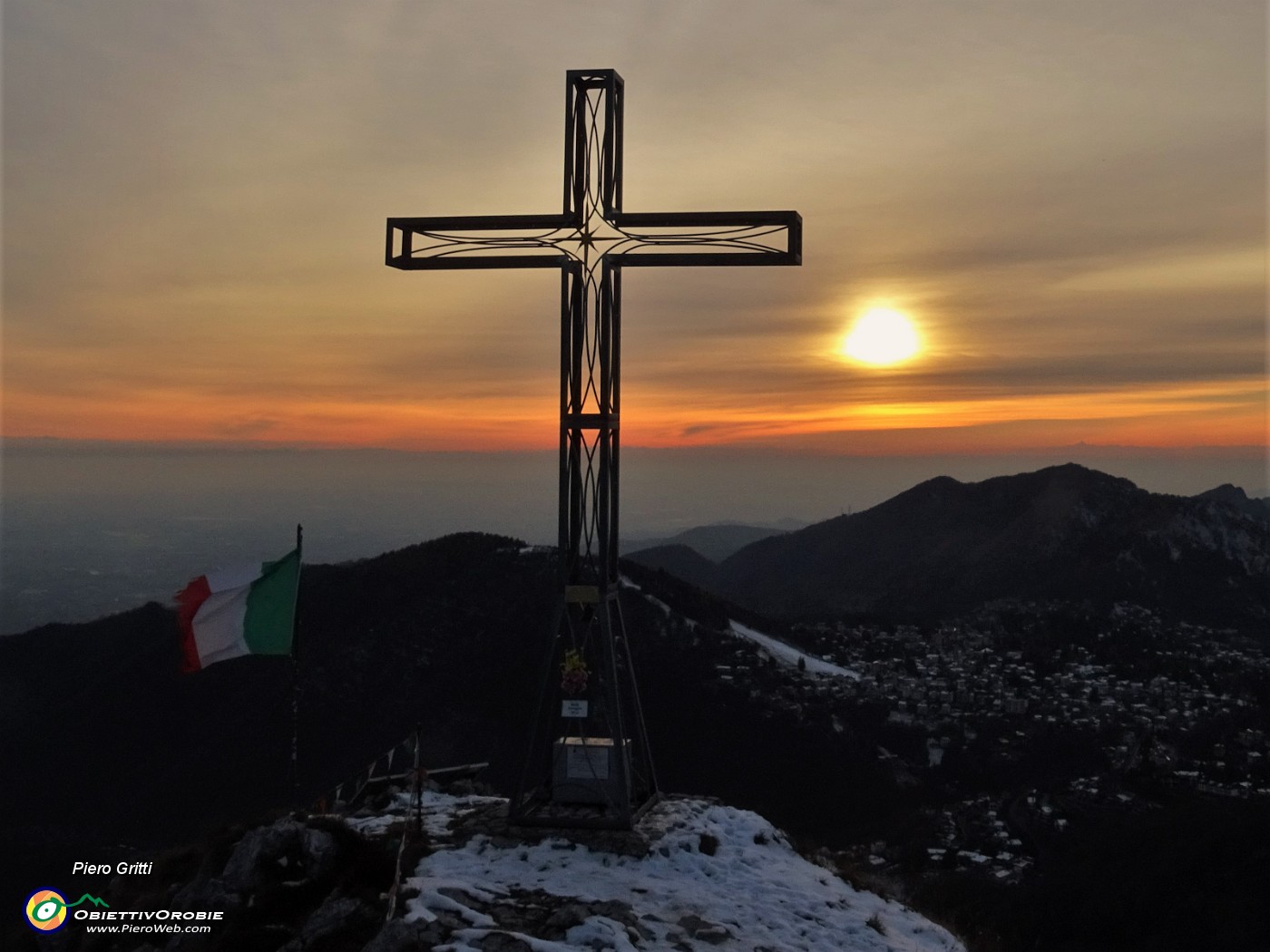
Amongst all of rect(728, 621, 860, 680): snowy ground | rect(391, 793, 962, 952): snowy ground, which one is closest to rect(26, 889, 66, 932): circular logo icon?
rect(391, 793, 962, 952): snowy ground

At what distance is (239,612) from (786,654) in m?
103

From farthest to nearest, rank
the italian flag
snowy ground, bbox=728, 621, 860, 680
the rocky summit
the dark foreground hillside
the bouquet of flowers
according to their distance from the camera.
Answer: snowy ground, bbox=728, 621, 860, 680
the dark foreground hillside
the italian flag
the bouquet of flowers
the rocky summit

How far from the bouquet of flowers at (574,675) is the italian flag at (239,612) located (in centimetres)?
487

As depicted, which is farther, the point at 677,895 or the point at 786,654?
the point at 786,654

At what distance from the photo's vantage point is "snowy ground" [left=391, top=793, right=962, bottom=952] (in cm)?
1492

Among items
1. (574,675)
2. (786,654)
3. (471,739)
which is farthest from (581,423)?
(786,654)

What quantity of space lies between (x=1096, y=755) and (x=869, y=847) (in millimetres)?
38385

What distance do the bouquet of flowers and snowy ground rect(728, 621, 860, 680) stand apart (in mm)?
94578

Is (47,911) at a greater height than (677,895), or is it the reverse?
(677,895)

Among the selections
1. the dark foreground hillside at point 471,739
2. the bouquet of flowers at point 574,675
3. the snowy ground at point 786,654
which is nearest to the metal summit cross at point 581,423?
the bouquet of flowers at point 574,675

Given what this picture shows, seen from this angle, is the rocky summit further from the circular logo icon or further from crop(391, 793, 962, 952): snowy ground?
the circular logo icon

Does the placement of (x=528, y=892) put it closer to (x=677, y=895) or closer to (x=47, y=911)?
(x=677, y=895)

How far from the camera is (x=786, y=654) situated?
119 m

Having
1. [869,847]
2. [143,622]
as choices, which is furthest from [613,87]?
[143,622]
